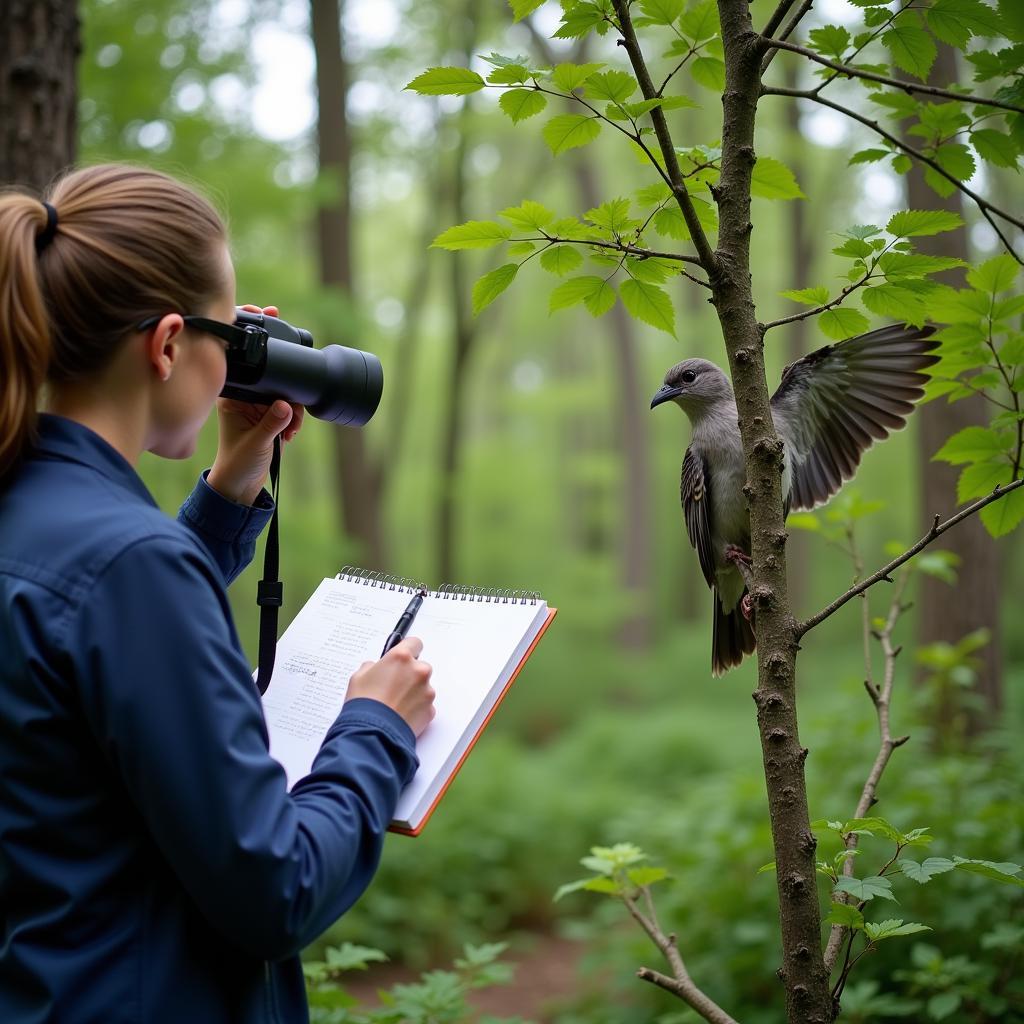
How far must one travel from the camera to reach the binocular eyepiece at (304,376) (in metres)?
1.58

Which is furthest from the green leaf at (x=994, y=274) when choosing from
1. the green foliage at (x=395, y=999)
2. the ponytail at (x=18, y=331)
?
the green foliage at (x=395, y=999)

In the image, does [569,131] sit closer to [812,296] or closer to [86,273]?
[812,296]

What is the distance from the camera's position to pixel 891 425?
8.44ft

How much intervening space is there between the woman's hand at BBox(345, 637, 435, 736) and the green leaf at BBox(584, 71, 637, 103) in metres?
1.01

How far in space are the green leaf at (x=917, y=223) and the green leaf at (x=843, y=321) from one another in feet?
0.52

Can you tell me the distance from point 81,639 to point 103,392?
14.0 inches

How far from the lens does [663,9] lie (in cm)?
171

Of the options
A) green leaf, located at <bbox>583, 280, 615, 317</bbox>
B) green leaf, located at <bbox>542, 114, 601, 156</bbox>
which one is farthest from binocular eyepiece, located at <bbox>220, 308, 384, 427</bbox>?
green leaf, located at <bbox>542, 114, 601, 156</bbox>

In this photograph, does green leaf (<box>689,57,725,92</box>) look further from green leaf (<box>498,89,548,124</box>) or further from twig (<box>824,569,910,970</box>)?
twig (<box>824,569,910,970</box>)

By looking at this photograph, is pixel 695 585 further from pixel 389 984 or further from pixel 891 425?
pixel 891 425

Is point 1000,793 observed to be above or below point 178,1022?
below

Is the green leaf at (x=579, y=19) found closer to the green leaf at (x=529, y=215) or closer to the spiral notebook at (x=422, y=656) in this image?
the green leaf at (x=529, y=215)

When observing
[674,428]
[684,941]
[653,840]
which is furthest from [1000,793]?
[674,428]

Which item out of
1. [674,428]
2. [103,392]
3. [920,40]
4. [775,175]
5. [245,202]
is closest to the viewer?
[103,392]
